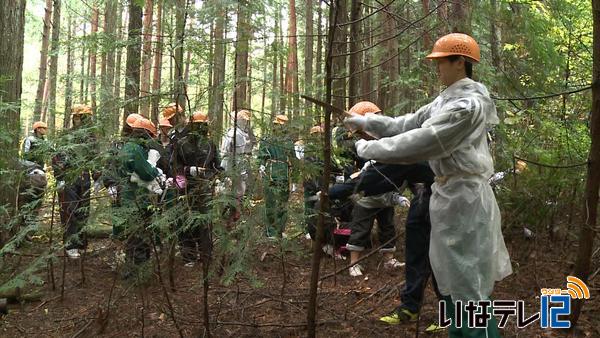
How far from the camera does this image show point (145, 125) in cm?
435

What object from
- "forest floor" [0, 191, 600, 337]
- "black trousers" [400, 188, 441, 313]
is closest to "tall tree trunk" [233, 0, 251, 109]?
"forest floor" [0, 191, 600, 337]

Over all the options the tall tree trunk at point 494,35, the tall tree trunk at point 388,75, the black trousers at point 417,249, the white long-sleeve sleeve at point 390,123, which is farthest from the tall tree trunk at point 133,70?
the tall tree trunk at point 494,35

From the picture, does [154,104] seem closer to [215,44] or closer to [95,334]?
[215,44]

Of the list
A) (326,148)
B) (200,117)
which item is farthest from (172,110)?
(326,148)

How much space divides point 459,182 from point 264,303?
2.19 meters

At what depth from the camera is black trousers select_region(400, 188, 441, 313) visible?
371 centimetres

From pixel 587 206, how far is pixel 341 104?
4932 millimetres

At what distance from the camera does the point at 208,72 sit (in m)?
3.63

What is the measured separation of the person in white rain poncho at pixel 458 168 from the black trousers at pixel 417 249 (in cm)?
65

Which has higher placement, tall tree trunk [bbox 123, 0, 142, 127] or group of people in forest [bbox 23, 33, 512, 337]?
tall tree trunk [bbox 123, 0, 142, 127]

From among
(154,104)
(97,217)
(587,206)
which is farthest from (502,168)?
(97,217)

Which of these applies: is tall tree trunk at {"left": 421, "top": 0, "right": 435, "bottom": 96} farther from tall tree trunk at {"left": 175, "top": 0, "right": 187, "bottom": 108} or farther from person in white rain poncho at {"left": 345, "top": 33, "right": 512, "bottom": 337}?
tall tree trunk at {"left": 175, "top": 0, "right": 187, "bottom": 108}

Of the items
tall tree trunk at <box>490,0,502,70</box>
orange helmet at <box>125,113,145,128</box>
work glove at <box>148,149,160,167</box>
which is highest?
tall tree trunk at <box>490,0,502,70</box>

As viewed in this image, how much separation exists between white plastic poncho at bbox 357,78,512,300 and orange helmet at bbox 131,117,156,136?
91.8 inches
